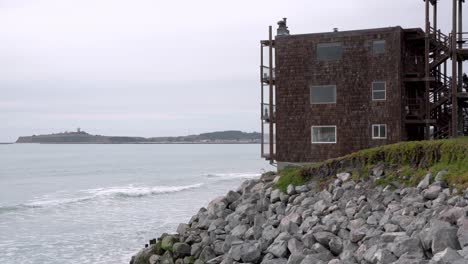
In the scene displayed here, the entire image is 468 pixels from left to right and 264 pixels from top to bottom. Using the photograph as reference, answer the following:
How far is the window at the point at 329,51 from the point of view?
2547cm

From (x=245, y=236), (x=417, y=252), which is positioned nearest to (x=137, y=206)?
(x=245, y=236)

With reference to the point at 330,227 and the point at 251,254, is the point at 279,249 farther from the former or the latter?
the point at 330,227

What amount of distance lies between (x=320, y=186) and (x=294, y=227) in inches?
147

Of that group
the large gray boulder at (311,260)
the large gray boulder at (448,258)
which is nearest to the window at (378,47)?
the large gray boulder at (311,260)

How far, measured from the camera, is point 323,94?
25.7 m

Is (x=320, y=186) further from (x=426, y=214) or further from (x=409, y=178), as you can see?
(x=426, y=214)

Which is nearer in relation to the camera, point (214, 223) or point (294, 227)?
point (294, 227)

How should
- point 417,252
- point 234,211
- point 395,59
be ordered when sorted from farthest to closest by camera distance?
point 395,59
point 234,211
point 417,252

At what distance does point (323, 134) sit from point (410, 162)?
7.58 m

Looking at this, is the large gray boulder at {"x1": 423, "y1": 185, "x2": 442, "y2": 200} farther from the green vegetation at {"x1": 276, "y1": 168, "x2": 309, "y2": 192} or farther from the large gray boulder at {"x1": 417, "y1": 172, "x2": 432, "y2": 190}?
the green vegetation at {"x1": 276, "y1": 168, "x2": 309, "y2": 192}

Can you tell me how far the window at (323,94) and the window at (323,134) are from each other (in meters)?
1.18

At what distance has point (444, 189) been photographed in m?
14.8

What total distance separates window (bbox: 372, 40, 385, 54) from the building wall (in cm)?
15

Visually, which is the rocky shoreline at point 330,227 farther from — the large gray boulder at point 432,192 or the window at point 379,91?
the window at point 379,91
